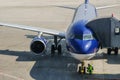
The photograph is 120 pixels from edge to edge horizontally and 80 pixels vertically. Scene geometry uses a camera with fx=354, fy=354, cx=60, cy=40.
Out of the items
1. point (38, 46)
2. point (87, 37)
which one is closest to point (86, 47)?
point (87, 37)

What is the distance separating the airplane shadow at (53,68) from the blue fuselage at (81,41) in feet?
6.46

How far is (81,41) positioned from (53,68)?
4.19 m

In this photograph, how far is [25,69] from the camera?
2600 cm

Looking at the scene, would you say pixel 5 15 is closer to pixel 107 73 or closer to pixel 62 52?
pixel 62 52

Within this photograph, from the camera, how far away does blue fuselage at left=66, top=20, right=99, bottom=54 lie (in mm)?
22688

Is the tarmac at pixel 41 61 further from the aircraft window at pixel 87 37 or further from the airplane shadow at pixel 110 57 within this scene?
the aircraft window at pixel 87 37

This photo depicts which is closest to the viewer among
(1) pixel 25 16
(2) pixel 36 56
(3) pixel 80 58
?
(3) pixel 80 58

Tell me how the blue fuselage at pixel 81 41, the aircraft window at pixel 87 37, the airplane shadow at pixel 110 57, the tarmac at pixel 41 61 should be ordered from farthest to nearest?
1. the airplane shadow at pixel 110 57
2. the tarmac at pixel 41 61
3. the aircraft window at pixel 87 37
4. the blue fuselage at pixel 81 41

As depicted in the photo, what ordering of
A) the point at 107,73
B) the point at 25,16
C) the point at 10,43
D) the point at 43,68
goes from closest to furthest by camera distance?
the point at 107,73, the point at 43,68, the point at 10,43, the point at 25,16

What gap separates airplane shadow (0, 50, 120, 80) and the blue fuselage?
197cm

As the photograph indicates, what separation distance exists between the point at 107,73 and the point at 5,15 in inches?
1091

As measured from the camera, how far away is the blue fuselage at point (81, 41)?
74.4ft

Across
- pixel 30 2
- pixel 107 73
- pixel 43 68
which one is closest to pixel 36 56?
pixel 43 68

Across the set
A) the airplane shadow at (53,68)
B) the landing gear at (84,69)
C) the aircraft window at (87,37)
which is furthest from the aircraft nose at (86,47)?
the airplane shadow at (53,68)
